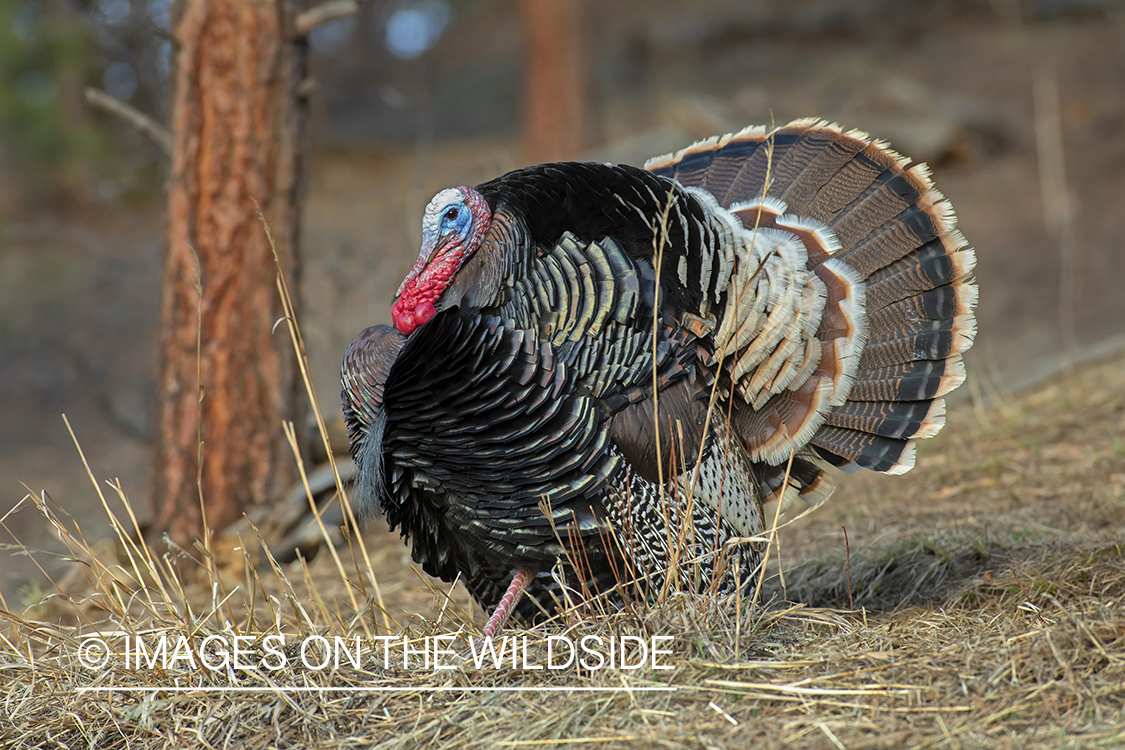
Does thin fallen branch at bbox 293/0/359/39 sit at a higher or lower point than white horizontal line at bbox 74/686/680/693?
higher

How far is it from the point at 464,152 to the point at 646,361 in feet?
37.3

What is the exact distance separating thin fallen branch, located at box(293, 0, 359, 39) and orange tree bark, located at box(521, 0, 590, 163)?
5.58m

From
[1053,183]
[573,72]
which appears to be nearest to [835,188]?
[573,72]

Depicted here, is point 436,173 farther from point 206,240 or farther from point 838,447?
point 838,447

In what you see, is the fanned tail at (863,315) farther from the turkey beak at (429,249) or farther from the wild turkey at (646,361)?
the turkey beak at (429,249)

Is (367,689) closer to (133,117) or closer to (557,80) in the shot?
(133,117)

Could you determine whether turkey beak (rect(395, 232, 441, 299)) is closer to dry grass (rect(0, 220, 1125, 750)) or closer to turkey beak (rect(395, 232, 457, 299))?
turkey beak (rect(395, 232, 457, 299))

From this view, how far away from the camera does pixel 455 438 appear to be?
2.54 meters

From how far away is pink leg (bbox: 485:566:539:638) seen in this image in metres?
2.61

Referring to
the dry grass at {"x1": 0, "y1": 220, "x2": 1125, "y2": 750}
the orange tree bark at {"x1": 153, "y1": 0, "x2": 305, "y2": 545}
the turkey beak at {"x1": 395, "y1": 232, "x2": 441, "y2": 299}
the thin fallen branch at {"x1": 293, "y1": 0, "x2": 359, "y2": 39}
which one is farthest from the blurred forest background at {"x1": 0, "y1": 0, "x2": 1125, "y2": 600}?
the dry grass at {"x1": 0, "y1": 220, "x2": 1125, "y2": 750}

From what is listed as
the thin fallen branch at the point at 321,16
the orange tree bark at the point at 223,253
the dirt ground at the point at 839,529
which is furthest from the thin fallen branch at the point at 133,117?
the dirt ground at the point at 839,529

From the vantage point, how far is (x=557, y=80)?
9.86 metres

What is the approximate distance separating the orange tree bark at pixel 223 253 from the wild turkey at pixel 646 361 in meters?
1.67

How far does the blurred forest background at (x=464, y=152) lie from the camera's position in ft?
25.0
